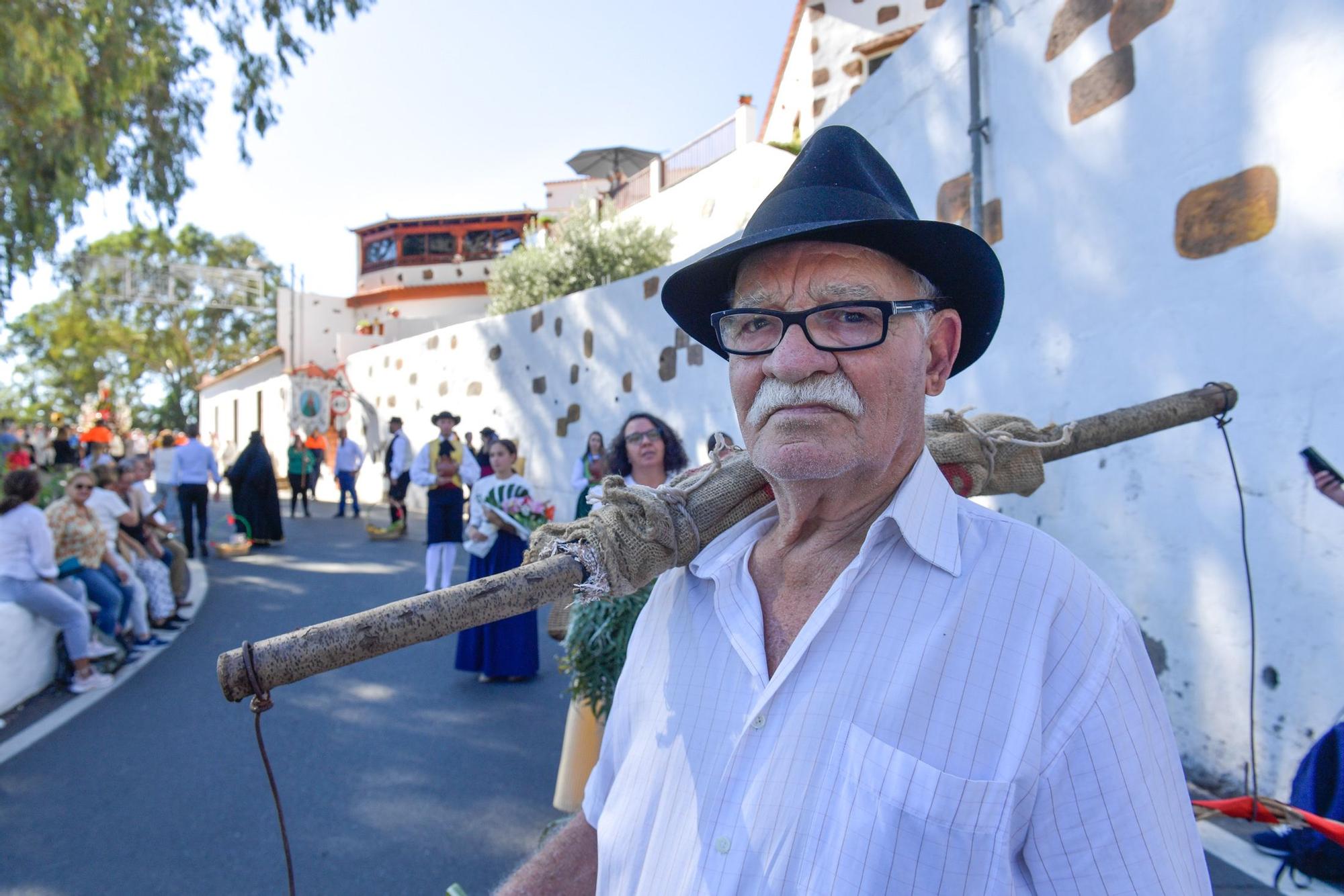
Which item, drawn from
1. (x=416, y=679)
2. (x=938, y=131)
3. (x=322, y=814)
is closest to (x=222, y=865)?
(x=322, y=814)

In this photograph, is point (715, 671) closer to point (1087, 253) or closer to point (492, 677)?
point (1087, 253)

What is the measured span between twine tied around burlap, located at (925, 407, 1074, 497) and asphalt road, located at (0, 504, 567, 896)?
2.56 m

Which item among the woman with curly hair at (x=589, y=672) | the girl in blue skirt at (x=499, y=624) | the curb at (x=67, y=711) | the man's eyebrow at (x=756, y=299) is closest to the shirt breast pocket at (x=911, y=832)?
the man's eyebrow at (x=756, y=299)

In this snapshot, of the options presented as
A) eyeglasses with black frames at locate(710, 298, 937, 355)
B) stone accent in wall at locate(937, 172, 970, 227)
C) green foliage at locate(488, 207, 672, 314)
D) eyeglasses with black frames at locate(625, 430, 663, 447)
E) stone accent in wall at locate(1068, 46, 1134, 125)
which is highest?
green foliage at locate(488, 207, 672, 314)

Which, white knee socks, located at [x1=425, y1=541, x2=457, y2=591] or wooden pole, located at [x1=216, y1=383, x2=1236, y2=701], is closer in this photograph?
wooden pole, located at [x1=216, y1=383, x2=1236, y2=701]

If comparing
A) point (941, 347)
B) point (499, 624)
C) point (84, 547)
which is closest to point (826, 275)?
point (941, 347)

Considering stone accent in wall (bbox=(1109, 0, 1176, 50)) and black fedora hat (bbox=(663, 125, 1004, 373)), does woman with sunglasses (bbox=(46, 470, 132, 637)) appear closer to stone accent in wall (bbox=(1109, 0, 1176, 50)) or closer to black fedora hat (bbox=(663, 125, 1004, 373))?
black fedora hat (bbox=(663, 125, 1004, 373))

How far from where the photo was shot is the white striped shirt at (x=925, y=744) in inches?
42.0

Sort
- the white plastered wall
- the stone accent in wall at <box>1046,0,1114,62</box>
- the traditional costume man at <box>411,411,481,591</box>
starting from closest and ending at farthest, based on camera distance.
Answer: the white plastered wall → the stone accent in wall at <box>1046,0,1114,62</box> → the traditional costume man at <box>411,411,481,591</box>

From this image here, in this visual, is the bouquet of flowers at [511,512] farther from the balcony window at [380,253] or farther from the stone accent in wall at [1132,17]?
the balcony window at [380,253]

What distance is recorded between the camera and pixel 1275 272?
3.12 meters

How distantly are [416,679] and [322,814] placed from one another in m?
2.13

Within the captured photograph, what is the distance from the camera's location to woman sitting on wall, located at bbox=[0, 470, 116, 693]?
5844 millimetres

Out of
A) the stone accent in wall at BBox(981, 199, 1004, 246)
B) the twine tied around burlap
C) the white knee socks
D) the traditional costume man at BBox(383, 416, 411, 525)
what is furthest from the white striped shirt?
the traditional costume man at BBox(383, 416, 411, 525)
